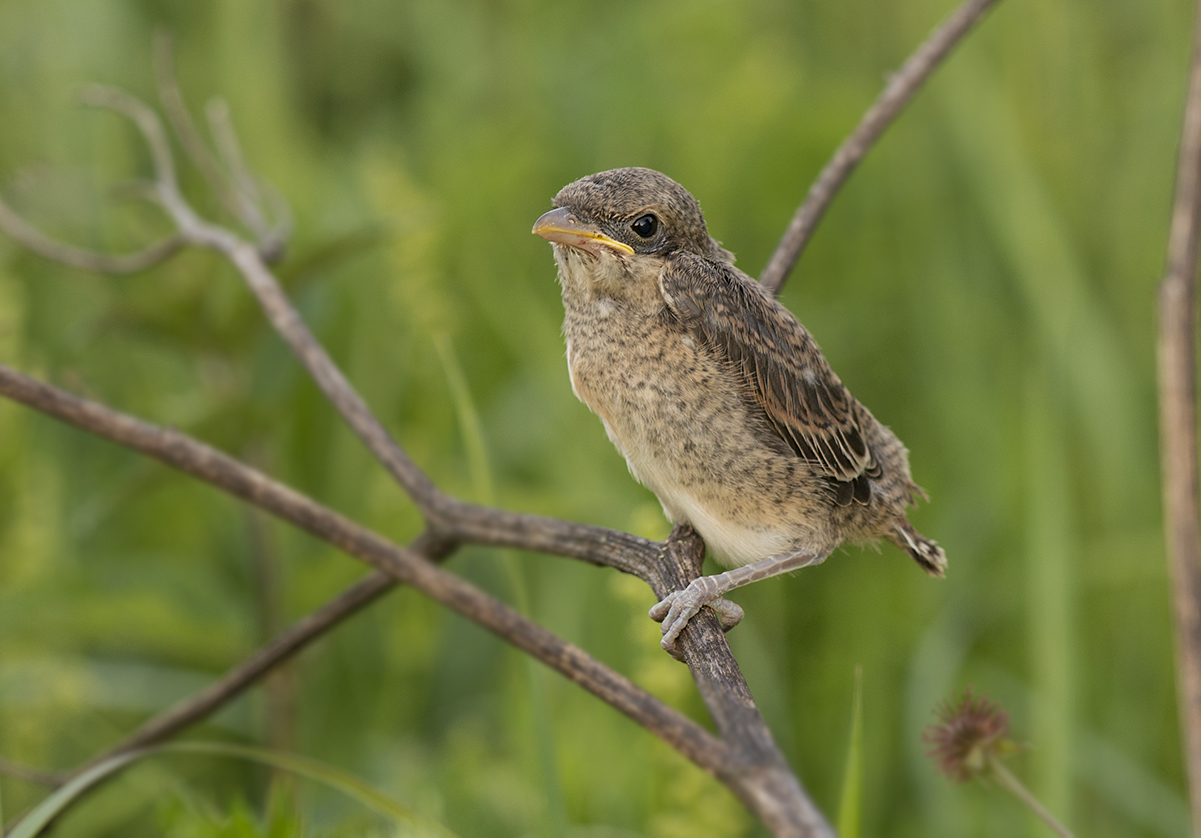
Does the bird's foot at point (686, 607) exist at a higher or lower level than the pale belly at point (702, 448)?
lower

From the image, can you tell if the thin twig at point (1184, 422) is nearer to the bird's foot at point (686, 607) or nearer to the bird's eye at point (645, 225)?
the bird's foot at point (686, 607)

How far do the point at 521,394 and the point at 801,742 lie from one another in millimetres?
1532

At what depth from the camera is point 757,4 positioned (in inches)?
251

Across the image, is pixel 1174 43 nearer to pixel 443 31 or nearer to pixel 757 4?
pixel 757 4

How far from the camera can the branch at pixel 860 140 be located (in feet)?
7.95

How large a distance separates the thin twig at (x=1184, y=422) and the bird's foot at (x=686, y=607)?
0.71 meters

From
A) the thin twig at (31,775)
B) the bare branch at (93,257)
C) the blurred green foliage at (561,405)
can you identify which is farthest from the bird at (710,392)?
the thin twig at (31,775)

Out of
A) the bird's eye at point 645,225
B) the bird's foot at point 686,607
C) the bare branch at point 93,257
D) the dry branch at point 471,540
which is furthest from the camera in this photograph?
the bare branch at point 93,257

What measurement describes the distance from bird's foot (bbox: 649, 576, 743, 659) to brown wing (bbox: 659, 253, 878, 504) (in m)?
0.39

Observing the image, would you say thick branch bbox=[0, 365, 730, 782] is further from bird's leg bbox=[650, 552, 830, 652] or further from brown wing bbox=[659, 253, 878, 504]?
brown wing bbox=[659, 253, 878, 504]

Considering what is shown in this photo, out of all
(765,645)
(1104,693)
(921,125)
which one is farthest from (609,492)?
(921,125)

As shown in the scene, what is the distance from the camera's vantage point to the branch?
2424mm

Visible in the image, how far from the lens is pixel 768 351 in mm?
2412

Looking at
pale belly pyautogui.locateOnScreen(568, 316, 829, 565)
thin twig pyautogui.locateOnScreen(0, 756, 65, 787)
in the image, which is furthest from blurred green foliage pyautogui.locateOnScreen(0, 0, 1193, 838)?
thin twig pyautogui.locateOnScreen(0, 756, 65, 787)
